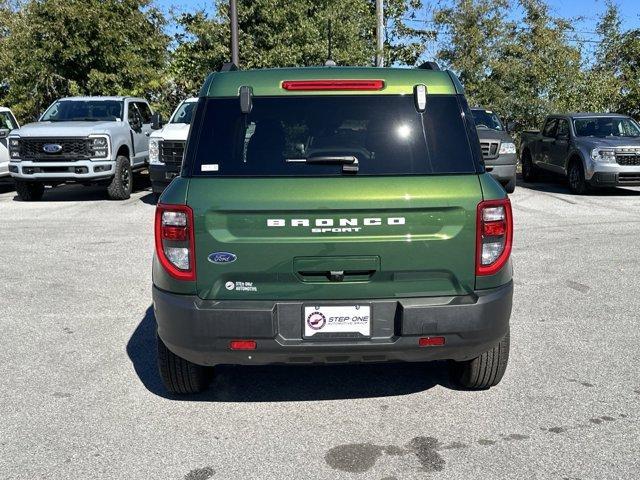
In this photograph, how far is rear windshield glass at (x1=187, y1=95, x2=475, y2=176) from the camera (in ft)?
11.9

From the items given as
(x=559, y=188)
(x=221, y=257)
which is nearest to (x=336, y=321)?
(x=221, y=257)

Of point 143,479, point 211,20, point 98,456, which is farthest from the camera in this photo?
point 211,20

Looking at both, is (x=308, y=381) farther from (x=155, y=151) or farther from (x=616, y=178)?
(x=616, y=178)

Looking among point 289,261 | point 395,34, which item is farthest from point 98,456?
point 395,34

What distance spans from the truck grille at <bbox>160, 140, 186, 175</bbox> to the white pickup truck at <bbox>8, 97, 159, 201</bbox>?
1.21 meters

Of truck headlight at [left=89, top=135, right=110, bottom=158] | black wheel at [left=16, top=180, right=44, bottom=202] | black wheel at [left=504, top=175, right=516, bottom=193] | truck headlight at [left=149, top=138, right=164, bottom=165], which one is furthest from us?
black wheel at [left=504, top=175, right=516, bottom=193]

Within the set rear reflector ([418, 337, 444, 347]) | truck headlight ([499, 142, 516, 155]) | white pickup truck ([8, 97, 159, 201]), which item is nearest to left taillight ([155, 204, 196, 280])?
rear reflector ([418, 337, 444, 347])

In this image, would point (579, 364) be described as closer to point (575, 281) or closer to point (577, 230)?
point (575, 281)

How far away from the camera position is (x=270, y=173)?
3.61 meters

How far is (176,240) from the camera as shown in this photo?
3.55 metres

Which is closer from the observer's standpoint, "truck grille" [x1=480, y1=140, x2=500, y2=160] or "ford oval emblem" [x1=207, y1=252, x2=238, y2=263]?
"ford oval emblem" [x1=207, y1=252, x2=238, y2=263]

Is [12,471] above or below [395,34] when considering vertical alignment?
below

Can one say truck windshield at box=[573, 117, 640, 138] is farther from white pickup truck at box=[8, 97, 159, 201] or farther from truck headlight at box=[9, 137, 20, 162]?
truck headlight at box=[9, 137, 20, 162]

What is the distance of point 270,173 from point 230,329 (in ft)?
2.66
